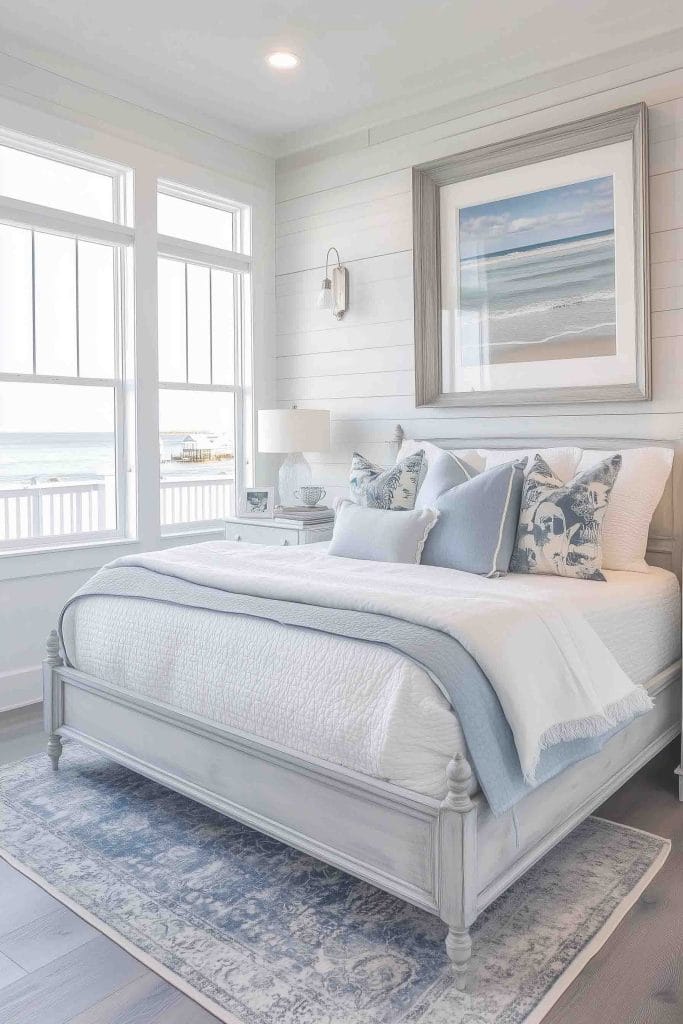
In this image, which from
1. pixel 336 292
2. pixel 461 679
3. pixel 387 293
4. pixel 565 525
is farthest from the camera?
pixel 336 292

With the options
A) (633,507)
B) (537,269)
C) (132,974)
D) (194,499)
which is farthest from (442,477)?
(132,974)

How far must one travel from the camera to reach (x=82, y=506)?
13.2 feet

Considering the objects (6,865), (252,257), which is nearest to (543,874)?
(6,865)

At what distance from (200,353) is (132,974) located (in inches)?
132

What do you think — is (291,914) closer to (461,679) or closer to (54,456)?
(461,679)

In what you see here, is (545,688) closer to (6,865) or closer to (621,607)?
(621,607)

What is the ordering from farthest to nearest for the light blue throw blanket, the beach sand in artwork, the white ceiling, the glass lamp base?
the glass lamp base → the beach sand in artwork → the white ceiling → the light blue throw blanket

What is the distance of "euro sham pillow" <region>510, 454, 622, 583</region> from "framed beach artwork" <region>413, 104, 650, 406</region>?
0.68 metres

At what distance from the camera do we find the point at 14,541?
3.76 meters

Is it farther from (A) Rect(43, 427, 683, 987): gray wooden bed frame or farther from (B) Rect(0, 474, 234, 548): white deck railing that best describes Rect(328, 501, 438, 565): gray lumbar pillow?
(B) Rect(0, 474, 234, 548): white deck railing

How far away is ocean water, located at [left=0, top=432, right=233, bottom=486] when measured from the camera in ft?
12.2

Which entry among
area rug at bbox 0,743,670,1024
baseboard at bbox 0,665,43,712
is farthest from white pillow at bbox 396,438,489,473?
baseboard at bbox 0,665,43,712

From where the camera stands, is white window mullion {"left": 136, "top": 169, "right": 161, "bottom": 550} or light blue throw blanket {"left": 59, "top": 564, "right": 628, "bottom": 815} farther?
white window mullion {"left": 136, "top": 169, "right": 161, "bottom": 550}

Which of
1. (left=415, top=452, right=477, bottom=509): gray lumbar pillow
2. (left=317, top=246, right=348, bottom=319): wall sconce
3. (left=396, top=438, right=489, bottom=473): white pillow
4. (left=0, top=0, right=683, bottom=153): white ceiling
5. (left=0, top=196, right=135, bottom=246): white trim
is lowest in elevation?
(left=415, top=452, right=477, bottom=509): gray lumbar pillow
